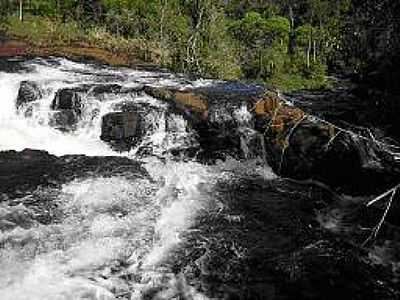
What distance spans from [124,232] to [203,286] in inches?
81.2

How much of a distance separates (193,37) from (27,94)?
11511mm

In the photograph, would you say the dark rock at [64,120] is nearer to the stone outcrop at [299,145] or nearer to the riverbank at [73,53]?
the stone outcrop at [299,145]

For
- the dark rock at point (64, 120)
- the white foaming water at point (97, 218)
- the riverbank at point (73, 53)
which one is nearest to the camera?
the white foaming water at point (97, 218)

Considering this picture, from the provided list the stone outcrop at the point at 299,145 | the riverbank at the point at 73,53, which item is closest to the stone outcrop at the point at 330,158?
the stone outcrop at the point at 299,145

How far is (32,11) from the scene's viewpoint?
3456 cm

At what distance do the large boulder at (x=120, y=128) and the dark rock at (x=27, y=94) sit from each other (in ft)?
8.70

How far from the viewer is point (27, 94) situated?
1609 centimetres

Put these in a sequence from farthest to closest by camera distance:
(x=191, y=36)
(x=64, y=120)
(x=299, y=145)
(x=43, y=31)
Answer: (x=43, y=31), (x=191, y=36), (x=64, y=120), (x=299, y=145)

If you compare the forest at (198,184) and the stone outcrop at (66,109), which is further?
the stone outcrop at (66,109)

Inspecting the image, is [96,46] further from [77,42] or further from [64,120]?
[64,120]

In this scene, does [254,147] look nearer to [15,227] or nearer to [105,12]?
[15,227]

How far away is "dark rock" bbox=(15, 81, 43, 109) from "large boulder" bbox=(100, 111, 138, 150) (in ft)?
8.70

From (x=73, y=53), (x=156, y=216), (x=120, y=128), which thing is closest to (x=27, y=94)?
(x=120, y=128)

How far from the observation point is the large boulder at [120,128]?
14578 mm
